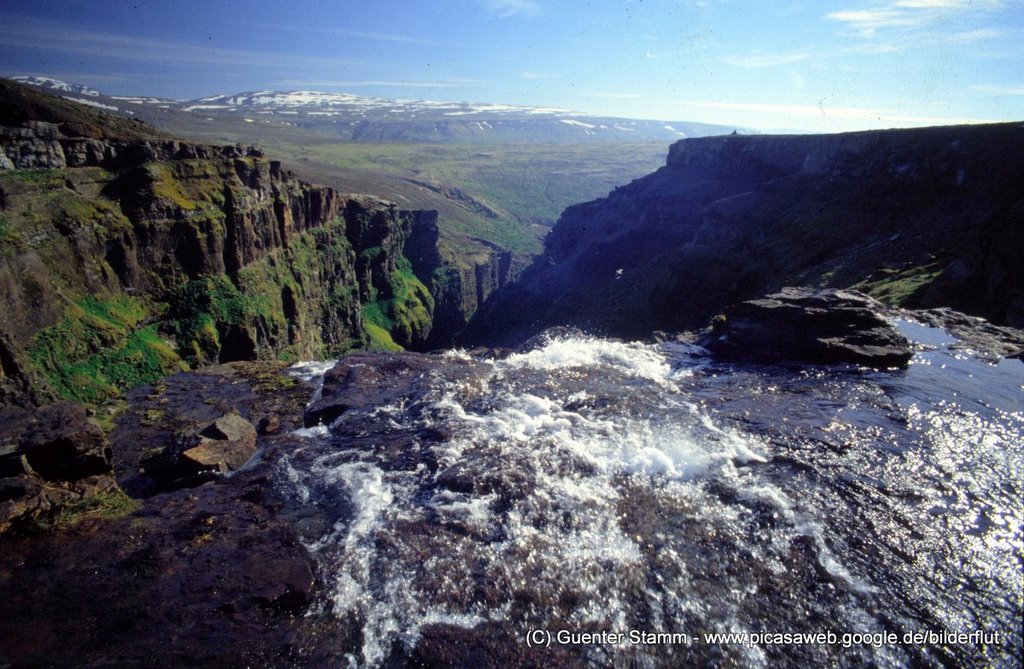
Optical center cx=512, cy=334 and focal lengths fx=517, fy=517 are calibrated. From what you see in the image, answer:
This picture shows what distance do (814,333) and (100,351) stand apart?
119 feet

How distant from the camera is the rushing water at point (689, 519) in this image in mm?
11016

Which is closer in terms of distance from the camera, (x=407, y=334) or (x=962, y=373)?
(x=962, y=373)

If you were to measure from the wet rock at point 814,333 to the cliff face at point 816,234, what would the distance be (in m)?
7.07

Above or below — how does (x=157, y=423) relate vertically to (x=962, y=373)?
below

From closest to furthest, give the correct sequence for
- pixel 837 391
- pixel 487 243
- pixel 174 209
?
pixel 837 391 → pixel 174 209 → pixel 487 243

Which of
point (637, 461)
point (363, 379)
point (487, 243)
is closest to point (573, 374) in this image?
point (637, 461)

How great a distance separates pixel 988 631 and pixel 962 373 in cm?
1532

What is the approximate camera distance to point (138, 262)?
3139 cm

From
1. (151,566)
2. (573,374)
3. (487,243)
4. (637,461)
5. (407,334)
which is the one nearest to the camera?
(151,566)

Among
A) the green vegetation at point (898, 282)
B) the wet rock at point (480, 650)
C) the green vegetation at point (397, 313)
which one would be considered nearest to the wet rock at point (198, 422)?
the wet rock at point (480, 650)

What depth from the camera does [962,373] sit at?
72.3 feet

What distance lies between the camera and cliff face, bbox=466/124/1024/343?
31.0 m

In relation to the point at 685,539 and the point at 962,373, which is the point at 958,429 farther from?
the point at 685,539

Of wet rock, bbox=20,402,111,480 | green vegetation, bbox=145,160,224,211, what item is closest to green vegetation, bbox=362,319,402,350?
green vegetation, bbox=145,160,224,211
